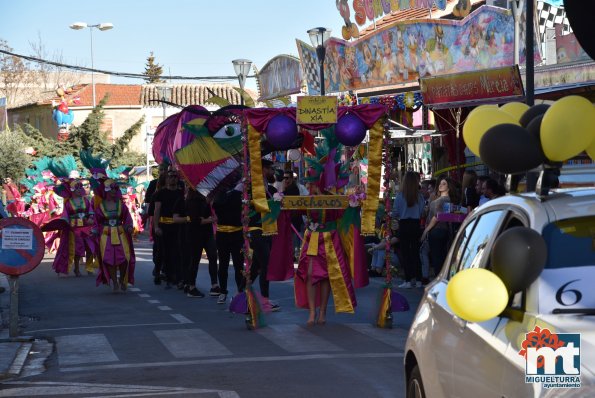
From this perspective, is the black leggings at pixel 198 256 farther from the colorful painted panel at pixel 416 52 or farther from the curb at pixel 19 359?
the colorful painted panel at pixel 416 52

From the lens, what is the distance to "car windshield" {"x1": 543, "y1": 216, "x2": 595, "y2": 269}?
4812 mm

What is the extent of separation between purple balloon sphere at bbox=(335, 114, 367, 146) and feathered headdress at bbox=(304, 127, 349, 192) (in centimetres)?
11

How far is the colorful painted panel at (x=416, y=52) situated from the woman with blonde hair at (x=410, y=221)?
3.55m

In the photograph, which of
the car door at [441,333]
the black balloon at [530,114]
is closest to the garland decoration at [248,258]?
the car door at [441,333]

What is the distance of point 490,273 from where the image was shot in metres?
4.57

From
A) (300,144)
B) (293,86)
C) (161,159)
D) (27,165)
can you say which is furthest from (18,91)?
(300,144)

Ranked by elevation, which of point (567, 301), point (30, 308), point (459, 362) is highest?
point (567, 301)

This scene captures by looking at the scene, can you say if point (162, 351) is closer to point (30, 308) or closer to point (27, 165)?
point (30, 308)

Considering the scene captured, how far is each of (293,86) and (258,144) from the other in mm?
19338

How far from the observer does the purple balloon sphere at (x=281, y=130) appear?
13.4 metres

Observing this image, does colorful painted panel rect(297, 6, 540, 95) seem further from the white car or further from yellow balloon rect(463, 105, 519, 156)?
the white car

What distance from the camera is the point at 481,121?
19.9 feet

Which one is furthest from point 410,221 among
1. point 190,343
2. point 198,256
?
point 190,343

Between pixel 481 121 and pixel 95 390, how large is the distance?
4477mm
